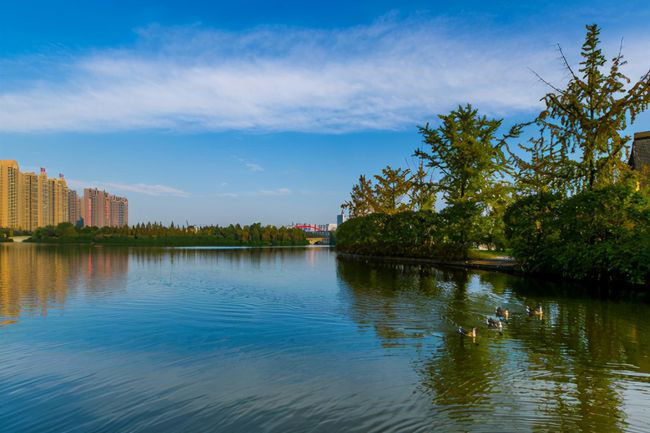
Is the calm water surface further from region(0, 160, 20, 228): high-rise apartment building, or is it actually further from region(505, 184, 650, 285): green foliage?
region(0, 160, 20, 228): high-rise apartment building

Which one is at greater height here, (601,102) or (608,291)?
(601,102)

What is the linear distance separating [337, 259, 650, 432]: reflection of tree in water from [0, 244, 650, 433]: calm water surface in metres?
0.03

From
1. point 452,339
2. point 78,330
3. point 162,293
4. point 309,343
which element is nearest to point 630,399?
point 452,339

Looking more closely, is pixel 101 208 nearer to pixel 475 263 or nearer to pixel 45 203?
pixel 45 203

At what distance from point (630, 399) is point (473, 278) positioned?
47.4 feet

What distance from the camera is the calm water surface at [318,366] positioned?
188 inches

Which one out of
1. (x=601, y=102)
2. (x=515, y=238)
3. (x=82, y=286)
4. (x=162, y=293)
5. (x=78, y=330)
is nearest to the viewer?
(x=78, y=330)

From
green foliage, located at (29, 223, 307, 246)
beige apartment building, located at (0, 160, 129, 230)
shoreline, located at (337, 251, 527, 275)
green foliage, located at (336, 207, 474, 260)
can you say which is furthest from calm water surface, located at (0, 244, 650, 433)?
beige apartment building, located at (0, 160, 129, 230)

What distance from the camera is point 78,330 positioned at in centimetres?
890

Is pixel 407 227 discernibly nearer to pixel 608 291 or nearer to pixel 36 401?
pixel 608 291

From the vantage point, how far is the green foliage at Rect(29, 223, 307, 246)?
7906cm

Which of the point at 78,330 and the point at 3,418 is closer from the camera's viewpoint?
the point at 3,418

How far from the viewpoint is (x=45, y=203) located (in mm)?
122625

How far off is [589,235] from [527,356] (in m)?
12.3
